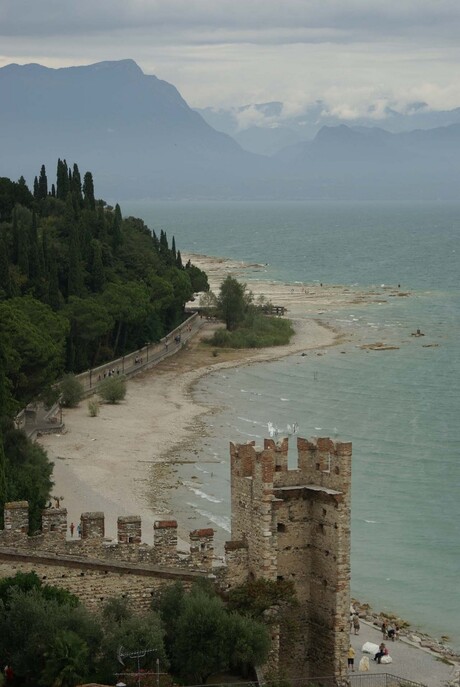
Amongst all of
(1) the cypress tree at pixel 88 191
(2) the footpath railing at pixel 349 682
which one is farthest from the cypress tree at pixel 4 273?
(2) the footpath railing at pixel 349 682

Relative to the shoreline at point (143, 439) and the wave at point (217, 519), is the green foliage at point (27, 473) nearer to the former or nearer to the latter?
the shoreline at point (143, 439)

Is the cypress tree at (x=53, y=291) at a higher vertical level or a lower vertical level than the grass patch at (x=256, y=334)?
higher

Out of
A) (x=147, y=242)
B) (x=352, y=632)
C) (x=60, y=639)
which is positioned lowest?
(x=352, y=632)

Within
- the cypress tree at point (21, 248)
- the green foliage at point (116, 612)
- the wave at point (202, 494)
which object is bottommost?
the wave at point (202, 494)

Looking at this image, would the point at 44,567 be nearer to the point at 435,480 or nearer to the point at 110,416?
the point at 435,480

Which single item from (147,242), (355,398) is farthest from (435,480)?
(147,242)

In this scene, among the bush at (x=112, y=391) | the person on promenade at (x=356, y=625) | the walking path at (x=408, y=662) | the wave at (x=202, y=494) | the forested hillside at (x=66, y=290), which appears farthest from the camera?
the bush at (x=112, y=391)

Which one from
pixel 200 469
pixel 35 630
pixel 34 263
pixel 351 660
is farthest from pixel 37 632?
pixel 34 263
